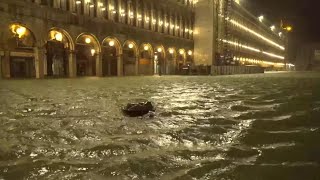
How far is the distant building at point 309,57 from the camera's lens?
11638cm

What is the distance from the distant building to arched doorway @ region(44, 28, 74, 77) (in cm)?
10556

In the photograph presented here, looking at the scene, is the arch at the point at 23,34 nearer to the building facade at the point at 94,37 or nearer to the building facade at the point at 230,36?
the building facade at the point at 94,37

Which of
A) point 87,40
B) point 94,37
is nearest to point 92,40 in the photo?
point 87,40

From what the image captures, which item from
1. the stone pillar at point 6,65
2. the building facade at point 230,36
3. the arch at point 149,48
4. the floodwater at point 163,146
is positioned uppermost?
the building facade at point 230,36

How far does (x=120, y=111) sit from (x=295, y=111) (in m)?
3.54

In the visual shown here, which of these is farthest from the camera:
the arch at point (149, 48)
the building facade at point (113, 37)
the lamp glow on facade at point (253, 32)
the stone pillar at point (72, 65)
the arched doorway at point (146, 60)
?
the lamp glow on facade at point (253, 32)

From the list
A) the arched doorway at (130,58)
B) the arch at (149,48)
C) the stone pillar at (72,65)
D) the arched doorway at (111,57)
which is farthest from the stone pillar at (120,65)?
the stone pillar at (72,65)

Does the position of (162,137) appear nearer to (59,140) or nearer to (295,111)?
(59,140)

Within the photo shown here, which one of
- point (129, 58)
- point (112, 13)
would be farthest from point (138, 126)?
point (129, 58)

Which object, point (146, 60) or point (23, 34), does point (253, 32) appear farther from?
point (23, 34)

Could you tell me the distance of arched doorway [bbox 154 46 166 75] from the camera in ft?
146

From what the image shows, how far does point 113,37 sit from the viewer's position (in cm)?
3575

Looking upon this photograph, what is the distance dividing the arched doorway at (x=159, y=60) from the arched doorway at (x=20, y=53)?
19416mm

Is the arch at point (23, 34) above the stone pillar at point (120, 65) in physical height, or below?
above
